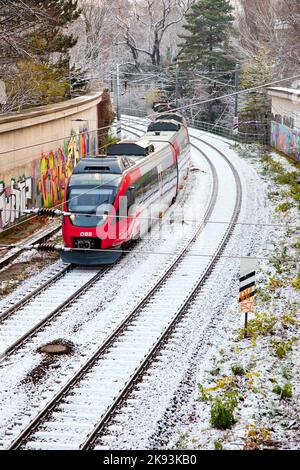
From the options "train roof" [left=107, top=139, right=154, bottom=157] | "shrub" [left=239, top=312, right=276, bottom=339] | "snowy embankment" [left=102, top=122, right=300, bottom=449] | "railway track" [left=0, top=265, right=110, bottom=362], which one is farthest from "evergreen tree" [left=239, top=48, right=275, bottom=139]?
"shrub" [left=239, top=312, right=276, bottom=339]

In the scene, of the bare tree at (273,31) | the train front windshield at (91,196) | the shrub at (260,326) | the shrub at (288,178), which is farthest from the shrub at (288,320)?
the bare tree at (273,31)

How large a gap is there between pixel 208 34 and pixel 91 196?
5518cm

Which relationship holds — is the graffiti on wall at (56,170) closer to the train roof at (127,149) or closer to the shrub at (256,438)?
the train roof at (127,149)

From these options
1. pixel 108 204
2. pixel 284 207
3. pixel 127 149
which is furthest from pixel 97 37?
pixel 108 204

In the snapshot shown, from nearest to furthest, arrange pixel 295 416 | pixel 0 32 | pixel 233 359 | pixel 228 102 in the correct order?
pixel 295 416 < pixel 233 359 < pixel 0 32 < pixel 228 102

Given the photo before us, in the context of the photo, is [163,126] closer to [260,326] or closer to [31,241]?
[31,241]

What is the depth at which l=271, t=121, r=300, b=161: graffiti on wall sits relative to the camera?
1773 inches

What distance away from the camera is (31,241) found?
83.3ft

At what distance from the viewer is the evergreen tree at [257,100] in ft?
213

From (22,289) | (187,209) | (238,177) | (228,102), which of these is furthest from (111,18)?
(22,289)

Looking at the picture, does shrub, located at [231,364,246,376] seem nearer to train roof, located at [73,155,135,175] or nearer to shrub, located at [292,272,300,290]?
shrub, located at [292,272,300,290]

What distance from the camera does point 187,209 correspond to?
105ft
